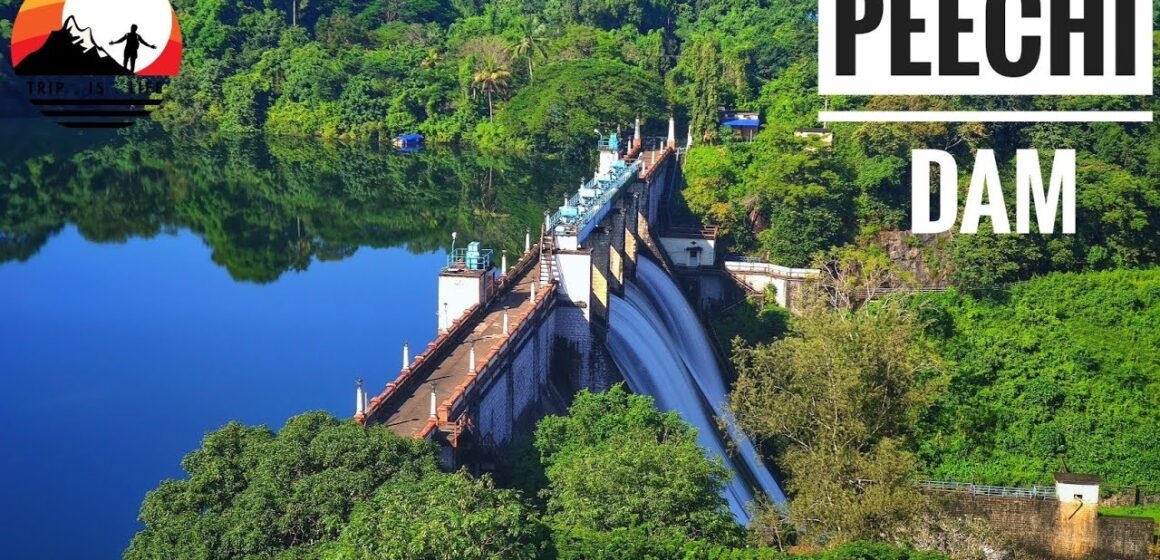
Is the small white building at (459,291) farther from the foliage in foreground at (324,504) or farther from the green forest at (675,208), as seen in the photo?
the foliage in foreground at (324,504)

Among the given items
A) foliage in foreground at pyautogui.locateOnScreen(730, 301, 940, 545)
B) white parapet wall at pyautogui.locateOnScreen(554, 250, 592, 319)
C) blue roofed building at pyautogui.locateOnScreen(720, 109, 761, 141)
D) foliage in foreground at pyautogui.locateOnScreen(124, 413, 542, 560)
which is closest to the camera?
foliage in foreground at pyautogui.locateOnScreen(124, 413, 542, 560)

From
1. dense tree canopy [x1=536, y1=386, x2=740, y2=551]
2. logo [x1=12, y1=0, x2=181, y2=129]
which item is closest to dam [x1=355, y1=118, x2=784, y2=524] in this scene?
dense tree canopy [x1=536, y1=386, x2=740, y2=551]

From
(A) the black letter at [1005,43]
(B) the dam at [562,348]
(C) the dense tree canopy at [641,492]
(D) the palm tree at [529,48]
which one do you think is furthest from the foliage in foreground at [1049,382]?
(D) the palm tree at [529,48]

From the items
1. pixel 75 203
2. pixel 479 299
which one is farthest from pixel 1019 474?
pixel 75 203

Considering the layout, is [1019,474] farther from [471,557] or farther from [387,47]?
[387,47]

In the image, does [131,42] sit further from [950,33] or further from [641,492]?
[641,492]

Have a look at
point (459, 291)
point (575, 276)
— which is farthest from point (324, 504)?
point (575, 276)

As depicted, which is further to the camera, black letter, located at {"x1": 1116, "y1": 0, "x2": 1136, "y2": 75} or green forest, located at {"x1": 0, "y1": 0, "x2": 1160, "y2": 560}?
black letter, located at {"x1": 1116, "y1": 0, "x2": 1136, "y2": 75}

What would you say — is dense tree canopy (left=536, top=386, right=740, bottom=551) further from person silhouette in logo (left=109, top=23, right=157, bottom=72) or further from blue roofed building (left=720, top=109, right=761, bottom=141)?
blue roofed building (left=720, top=109, right=761, bottom=141)
